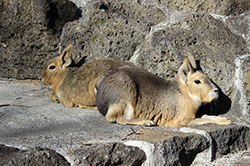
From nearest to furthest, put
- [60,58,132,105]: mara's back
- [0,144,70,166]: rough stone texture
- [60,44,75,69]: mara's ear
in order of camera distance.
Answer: [0,144,70,166]: rough stone texture, [60,58,132,105]: mara's back, [60,44,75,69]: mara's ear

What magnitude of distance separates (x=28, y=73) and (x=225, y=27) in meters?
3.72

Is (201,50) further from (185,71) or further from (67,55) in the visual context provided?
(67,55)

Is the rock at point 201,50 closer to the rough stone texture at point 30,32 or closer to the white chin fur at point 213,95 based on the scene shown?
the white chin fur at point 213,95

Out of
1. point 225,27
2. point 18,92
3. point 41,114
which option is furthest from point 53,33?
point 225,27

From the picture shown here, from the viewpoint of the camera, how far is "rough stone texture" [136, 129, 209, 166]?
139 inches

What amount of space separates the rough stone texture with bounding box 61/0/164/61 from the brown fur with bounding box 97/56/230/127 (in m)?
1.14

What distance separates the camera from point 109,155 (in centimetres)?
329

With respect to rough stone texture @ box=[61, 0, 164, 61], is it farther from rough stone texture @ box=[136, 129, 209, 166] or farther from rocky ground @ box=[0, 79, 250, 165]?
rough stone texture @ box=[136, 129, 209, 166]

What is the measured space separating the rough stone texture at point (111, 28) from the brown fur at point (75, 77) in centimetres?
37

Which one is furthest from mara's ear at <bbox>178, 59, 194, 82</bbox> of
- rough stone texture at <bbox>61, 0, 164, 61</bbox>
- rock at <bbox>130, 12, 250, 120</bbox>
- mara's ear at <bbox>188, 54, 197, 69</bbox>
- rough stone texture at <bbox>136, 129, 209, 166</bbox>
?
rough stone texture at <bbox>61, 0, 164, 61</bbox>

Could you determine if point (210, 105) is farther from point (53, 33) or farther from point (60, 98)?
point (53, 33)

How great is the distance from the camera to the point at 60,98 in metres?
5.34

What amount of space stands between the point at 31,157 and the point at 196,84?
223 cm

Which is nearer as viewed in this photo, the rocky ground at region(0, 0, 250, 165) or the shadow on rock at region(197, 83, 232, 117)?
the rocky ground at region(0, 0, 250, 165)
